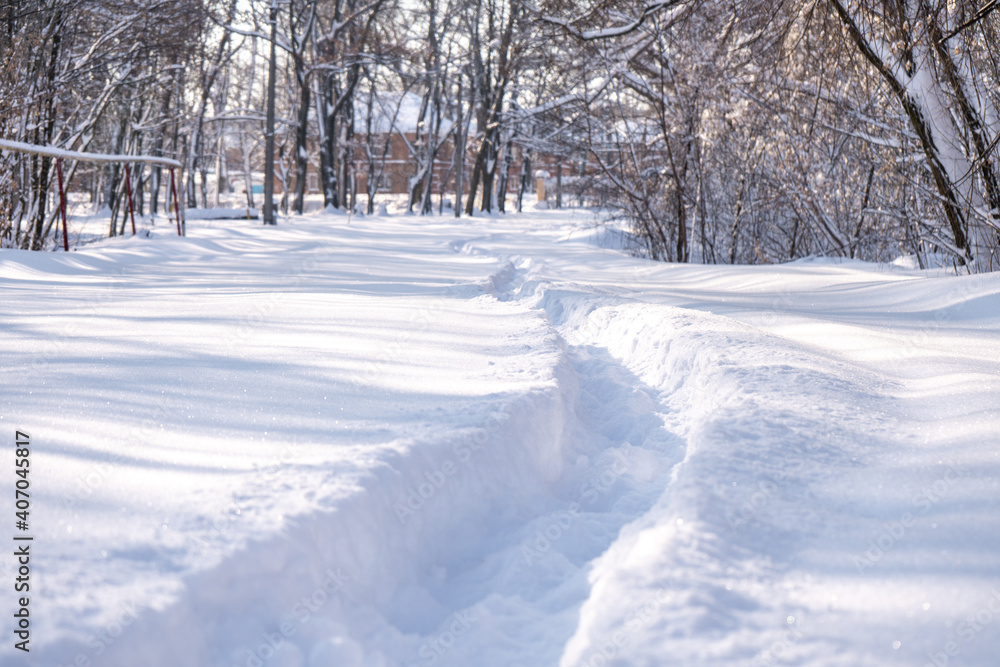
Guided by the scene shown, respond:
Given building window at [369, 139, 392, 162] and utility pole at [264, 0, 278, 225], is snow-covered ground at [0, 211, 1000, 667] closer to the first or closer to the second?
utility pole at [264, 0, 278, 225]

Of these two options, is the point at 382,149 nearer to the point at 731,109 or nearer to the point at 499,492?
the point at 731,109

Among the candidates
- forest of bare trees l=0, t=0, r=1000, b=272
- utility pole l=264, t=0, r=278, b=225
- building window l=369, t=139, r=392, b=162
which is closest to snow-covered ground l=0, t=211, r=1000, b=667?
forest of bare trees l=0, t=0, r=1000, b=272

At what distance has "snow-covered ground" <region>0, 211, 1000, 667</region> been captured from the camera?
147cm

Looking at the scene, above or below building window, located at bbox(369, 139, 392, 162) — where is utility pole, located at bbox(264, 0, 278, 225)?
below

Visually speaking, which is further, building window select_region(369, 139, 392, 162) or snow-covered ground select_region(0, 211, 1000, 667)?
building window select_region(369, 139, 392, 162)

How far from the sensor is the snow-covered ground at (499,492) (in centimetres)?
147

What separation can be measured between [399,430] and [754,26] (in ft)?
18.5

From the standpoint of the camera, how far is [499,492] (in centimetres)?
241

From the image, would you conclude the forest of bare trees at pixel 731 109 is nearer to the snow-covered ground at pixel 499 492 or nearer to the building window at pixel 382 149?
the snow-covered ground at pixel 499 492

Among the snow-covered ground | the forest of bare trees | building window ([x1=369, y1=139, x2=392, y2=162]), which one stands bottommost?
the snow-covered ground

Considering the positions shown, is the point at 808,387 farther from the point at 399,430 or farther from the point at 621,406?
the point at 399,430

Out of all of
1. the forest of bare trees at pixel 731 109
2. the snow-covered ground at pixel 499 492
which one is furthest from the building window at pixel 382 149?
the snow-covered ground at pixel 499 492

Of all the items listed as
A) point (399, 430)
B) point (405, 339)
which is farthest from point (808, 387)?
point (405, 339)

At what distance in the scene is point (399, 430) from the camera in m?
2.34
